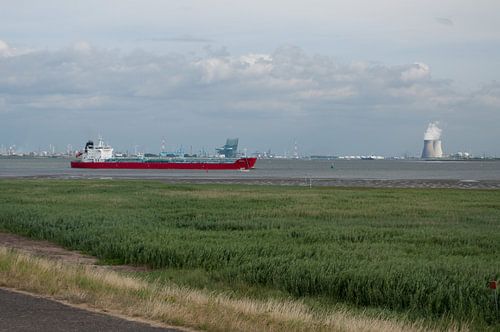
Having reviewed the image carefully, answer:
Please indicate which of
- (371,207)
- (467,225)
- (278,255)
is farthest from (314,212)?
(278,255)

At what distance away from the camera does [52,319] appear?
10.7 meters

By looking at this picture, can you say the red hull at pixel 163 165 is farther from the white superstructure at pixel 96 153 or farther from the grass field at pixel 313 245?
the grass field at pixel 313 245

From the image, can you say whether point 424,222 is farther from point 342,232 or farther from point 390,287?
point 390,287

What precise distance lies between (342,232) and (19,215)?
48.8ft

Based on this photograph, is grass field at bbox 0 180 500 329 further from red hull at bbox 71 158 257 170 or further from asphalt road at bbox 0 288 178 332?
red hull at bbox 71 158 257 170

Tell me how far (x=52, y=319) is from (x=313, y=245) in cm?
1385

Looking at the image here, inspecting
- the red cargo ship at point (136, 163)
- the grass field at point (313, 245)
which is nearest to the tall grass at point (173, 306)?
the grass field at point (313, 245)

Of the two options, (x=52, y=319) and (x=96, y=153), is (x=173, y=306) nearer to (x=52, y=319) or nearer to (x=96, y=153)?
(x=52, y=319)

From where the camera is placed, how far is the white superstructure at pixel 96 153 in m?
164

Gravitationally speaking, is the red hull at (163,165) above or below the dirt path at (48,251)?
above

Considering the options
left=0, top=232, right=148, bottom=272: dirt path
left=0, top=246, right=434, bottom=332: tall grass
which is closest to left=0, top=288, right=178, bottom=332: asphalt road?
left=0, top=246, right=434, bottom=332: tall grass

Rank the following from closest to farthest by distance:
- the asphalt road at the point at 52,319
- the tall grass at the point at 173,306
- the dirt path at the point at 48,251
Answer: the asphalt road at the point at 52,319
the tall grass at the point at 173,306
the dirt path at the point at 48,251

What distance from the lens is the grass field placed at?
16.6 m

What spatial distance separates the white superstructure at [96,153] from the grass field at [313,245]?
12155 cm
